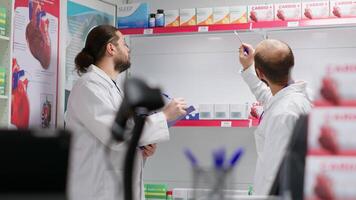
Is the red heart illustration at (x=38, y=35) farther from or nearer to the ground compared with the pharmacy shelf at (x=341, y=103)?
farther from the ground

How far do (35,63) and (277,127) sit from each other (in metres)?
1.94

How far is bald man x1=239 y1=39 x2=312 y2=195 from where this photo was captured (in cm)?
271

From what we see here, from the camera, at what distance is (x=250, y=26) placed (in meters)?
4.37

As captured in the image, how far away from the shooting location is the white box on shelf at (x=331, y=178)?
1001 millimetres

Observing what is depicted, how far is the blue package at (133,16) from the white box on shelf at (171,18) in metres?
0.17

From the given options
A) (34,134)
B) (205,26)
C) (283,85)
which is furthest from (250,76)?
(34,134)

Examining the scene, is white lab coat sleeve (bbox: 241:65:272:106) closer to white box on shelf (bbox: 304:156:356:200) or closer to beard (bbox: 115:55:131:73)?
beard (bbox: 115:55:131:73)

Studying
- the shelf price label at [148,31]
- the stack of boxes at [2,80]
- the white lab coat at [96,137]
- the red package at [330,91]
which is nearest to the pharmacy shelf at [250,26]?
the shelf price label at [148,31]

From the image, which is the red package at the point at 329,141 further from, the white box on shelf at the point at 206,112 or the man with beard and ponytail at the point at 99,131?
the white box on shelf at the point at 206,112

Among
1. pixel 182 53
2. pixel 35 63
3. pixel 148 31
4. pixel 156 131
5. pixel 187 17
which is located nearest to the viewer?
pixel 156 131

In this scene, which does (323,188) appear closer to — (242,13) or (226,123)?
(226,123)

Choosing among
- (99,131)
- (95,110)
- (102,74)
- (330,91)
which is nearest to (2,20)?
(102,74)

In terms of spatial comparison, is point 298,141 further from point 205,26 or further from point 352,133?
point 205,26

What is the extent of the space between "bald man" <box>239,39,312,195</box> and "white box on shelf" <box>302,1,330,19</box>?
1.23 metres
